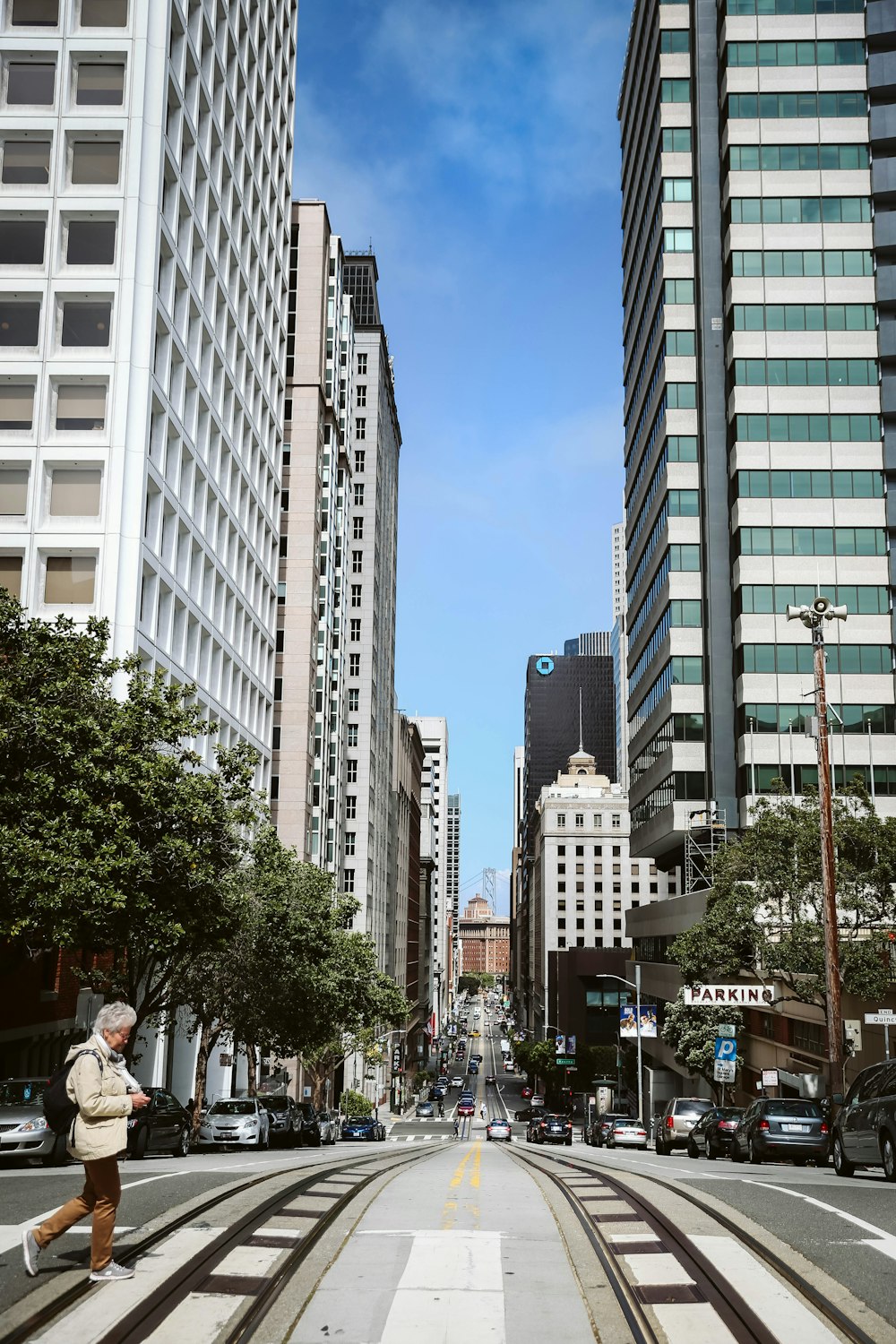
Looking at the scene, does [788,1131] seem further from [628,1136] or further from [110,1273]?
[628,1136]

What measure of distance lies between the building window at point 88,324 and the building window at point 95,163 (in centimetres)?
402

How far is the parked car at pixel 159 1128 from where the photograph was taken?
70.5 feet

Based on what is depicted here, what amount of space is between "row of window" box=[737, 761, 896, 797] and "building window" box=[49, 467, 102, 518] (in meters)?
36.9

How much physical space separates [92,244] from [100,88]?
17.1 feet

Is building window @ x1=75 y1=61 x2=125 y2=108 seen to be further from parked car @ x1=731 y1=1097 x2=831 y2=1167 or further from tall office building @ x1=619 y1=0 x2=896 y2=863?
tall office building @ x1=619 y1=0 x2=896 y2=863

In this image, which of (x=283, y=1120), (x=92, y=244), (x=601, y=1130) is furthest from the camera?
(x=601, y=1130)

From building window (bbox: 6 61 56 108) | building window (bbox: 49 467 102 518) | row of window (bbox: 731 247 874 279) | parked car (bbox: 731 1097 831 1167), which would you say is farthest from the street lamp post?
row of window (bbox: 731 247 874 279)

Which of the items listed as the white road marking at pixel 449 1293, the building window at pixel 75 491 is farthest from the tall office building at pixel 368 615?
the white road marking at pixel 449 1293

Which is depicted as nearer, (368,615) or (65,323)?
(65,323)

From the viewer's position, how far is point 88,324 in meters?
38.7

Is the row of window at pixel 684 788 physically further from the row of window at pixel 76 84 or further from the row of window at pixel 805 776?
the row of window at pixel 76 84

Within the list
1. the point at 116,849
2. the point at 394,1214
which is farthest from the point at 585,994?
the point at 394,1214

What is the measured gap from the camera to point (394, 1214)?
39.0 feet

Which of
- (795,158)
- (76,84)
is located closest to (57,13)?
(76,84)
